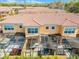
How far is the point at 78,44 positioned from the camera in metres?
22.3

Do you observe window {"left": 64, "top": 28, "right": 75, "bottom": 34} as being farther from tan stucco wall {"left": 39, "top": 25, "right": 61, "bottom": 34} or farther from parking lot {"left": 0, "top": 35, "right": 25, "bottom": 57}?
parking lot {"left": 0, "top": 35, "right": 25, "bottom": 57}

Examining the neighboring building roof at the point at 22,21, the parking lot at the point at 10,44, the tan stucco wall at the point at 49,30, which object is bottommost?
the parking lot at the point at 10,44

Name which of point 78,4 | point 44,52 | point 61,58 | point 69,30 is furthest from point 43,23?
point 78,4

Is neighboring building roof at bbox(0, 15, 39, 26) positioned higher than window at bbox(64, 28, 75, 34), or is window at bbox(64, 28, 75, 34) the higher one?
neighboring building roof at bbox(0, 15, 39, 26)

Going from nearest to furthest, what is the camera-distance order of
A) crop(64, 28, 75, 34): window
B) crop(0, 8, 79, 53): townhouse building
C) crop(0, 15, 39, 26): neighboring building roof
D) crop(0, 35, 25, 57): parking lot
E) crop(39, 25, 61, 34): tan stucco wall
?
1. crop(0, 35, 25, 57): parking lot
2. crop(0, 8, 79, 53): townhouse building
3. crop(64, 28, 75, 34): window
4. crop(0, 15, 39, 26): neighboring building roof
5. crop(39, 25, 61, 34): tan stucco wall

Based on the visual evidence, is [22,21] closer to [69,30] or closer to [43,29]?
[43,29]

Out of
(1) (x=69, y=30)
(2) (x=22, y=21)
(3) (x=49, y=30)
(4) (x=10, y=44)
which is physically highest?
(2) (x=22, y=21)

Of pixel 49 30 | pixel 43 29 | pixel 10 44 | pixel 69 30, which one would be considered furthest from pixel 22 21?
pixel 69 30

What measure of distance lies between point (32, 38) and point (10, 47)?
12.7 feet

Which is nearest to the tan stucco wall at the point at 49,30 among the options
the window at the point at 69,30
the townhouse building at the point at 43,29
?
the townhouse building at the point at 43,29

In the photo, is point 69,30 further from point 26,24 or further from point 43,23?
point 26,24

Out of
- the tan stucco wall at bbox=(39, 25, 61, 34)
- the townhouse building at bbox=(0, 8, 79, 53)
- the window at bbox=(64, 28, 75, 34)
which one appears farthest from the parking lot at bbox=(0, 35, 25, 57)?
the window at bbox=(64, 28, 75, 34)

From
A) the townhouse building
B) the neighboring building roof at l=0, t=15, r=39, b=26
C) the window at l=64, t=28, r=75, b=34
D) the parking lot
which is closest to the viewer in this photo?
the parking lot

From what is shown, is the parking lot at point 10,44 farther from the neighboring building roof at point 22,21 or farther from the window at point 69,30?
the window at point 69,30
